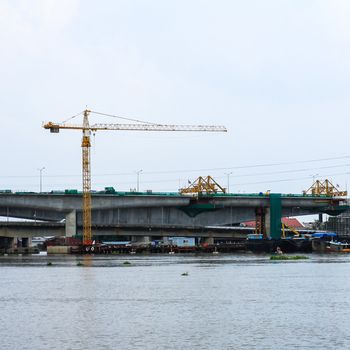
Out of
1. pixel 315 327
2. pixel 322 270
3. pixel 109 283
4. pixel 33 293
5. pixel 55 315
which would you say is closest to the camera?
pixel 315 327

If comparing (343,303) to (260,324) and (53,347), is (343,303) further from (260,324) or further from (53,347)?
(53,347)

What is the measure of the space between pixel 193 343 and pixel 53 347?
8696mm

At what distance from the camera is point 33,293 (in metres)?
87.4

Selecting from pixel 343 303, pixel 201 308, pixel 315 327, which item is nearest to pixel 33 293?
pixel 201 308

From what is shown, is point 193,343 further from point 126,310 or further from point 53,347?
point 126,310

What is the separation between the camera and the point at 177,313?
67.8 meters

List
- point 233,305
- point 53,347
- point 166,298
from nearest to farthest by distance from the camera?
point 53,347 < point 233,305 < point 166,298

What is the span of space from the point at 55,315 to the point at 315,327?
21.0 meters

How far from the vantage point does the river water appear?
53.9 m

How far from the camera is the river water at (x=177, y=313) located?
5394 cm

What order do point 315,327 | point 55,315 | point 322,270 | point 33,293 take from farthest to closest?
point 322,270
point 33,293
point 55,315
point 315,327

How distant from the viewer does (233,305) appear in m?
72.8

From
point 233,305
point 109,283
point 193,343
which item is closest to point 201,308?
point 233,305

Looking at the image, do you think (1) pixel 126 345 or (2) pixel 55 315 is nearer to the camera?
(1) pixel 126 345
